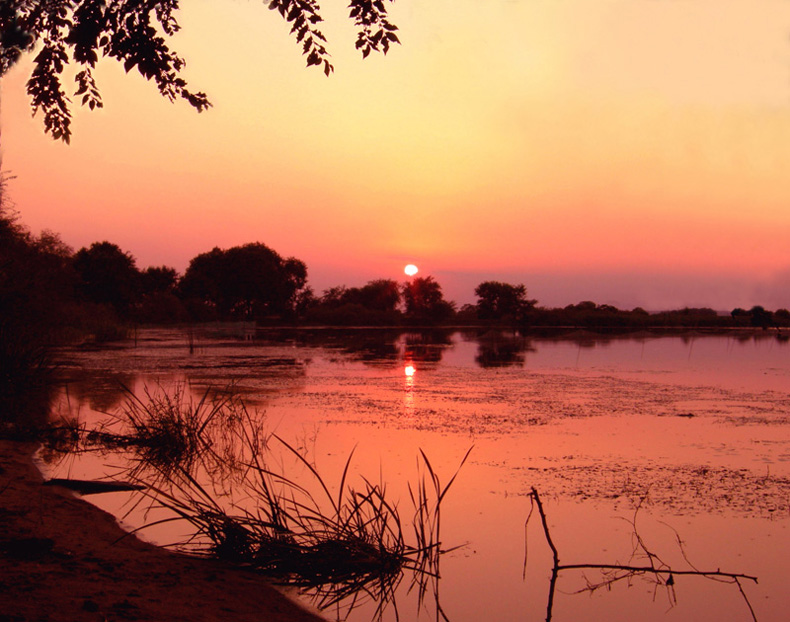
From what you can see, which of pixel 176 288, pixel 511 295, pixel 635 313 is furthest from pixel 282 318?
pixel 635 313

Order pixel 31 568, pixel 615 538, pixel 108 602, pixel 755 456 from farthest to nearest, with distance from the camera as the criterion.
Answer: pixel 755 456 < pixel 615 538 < pixel 31 568 < pixel 108 602

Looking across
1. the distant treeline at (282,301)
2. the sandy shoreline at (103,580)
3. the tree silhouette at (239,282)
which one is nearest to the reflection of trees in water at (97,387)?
the sandy shoreline at (103,580)

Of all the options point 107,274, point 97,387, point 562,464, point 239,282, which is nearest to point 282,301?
point 239,282

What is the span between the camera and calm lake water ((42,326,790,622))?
5305mm

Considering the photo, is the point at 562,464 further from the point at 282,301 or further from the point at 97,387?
the point at 282,301

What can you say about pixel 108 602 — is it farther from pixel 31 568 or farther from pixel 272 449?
pixel 272 449

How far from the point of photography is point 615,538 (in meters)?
6.29

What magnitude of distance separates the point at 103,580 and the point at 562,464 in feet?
18.9

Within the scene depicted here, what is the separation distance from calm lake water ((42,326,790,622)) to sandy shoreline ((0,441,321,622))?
0.61m

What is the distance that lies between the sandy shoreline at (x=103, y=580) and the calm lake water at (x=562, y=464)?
2.01 ft

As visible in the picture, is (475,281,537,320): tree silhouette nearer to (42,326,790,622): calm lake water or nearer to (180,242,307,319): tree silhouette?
(180,242,307,319): tree silhouette

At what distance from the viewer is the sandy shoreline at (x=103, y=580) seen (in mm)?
4070

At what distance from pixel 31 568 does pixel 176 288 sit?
80.7 meters

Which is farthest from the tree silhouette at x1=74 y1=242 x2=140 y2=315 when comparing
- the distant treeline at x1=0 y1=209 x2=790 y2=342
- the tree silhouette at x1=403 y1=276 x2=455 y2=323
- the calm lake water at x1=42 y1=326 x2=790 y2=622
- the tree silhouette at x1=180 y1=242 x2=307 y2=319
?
the calm lake water at x1=42 y1=326 x2=790 y2=622
